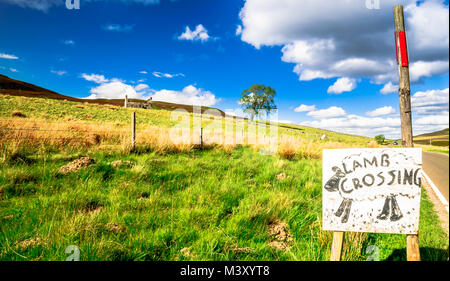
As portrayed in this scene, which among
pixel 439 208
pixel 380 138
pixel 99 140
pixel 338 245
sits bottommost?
pixel 439 208

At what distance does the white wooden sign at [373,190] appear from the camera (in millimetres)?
1905

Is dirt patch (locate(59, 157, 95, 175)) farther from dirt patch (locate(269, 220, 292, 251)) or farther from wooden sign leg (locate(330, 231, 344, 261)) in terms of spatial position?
wooden sign leg (locate(330, 231, 344, 261))

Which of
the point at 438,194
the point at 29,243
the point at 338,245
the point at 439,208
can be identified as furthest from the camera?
the point at 438,194

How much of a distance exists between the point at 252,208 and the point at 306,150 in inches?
320

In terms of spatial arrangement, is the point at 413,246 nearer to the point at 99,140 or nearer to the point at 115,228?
the point at 115,228

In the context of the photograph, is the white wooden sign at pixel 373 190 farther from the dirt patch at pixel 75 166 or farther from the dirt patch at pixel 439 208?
the dirt patch at pixel 75 166

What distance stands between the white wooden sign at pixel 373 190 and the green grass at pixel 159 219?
919mm

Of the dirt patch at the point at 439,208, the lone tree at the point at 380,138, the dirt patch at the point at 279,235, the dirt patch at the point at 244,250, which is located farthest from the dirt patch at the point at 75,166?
the lone tree at the point at 380,138

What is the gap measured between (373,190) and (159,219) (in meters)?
2.97

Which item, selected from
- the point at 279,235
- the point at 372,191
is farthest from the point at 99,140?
the point at 372,191

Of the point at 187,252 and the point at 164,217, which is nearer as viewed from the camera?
the point at 187,252

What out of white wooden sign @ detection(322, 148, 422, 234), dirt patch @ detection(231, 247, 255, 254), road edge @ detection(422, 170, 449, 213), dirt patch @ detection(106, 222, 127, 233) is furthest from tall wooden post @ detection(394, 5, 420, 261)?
road edge @ detection(422, 170, 449, 213)

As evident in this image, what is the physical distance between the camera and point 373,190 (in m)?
1.96
